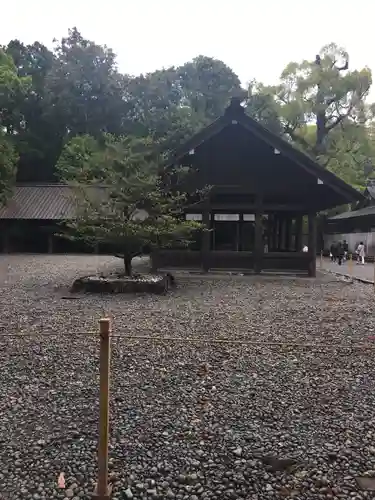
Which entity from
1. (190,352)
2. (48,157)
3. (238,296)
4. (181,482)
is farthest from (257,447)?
(48,157)

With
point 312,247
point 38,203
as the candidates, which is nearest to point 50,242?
point 38,203

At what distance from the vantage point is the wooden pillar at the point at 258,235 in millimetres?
16188

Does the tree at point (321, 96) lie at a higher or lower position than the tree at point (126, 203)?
higher

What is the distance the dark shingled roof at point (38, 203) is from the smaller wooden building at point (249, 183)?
1514cm

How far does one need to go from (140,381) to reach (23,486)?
80.3 inches

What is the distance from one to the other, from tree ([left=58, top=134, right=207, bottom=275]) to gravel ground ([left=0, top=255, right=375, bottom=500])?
4053 mm

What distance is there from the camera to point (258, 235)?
53.6 feet

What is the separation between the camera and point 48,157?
39.4 metres

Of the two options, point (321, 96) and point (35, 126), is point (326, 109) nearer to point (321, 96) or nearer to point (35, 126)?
point (321, 96)

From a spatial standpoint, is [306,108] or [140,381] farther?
[306,108]

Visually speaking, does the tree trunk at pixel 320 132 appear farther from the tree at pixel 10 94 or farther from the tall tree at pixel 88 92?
the tree at pixel 10 94

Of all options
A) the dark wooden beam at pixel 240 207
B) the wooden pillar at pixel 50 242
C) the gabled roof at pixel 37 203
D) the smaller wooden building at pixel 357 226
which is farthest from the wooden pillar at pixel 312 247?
the wooden pillar at pixel 50 242

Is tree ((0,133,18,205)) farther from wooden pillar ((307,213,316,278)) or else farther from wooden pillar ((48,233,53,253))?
wooden pillar ((307,213,316,278))

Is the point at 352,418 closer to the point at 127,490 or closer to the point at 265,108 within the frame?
the point at 127,490
